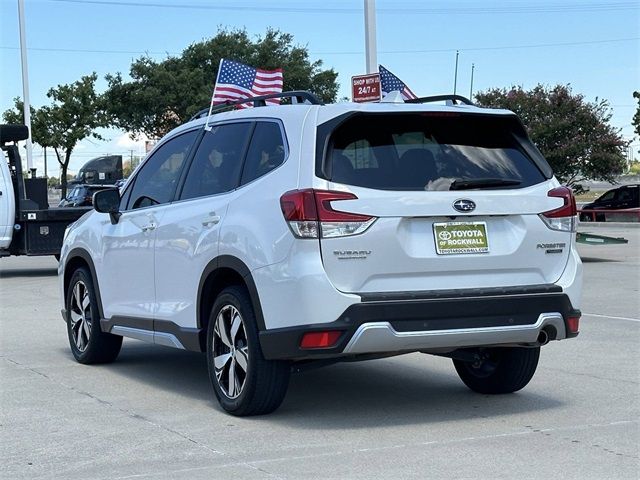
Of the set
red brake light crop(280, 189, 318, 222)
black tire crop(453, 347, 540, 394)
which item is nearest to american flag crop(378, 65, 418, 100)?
black tire crop(453, 347, 540, 394)

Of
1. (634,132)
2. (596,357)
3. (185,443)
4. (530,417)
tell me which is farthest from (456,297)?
(634,132)

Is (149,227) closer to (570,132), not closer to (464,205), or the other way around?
(464,205)

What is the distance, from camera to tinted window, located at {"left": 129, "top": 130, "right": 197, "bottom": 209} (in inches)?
330

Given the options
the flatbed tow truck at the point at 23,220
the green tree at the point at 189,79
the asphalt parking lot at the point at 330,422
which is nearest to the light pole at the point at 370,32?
the flatbed tow truck at the point at 23,220

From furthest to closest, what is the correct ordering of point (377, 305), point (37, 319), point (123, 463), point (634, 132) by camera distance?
point (634, 132) → point (37, 319) → point (377, 305) → point (123, 463)

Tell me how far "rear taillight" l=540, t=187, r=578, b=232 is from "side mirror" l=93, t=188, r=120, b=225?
11.5 feet

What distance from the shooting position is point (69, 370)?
30.7 ft

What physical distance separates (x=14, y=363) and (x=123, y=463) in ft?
13.2

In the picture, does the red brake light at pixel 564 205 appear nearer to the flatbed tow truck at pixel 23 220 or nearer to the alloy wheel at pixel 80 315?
the alloy wheel at pixel 80 315

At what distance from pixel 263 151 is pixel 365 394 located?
1.95 meters

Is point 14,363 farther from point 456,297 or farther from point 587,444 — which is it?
point 587,444

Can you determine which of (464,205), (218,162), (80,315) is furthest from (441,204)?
(80,315)

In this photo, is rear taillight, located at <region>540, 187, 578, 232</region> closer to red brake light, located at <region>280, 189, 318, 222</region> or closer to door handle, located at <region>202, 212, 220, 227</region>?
red brake light, located at <region>280, 189, 318, 222</region>

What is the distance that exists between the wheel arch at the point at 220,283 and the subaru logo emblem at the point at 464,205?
129 centimetres
